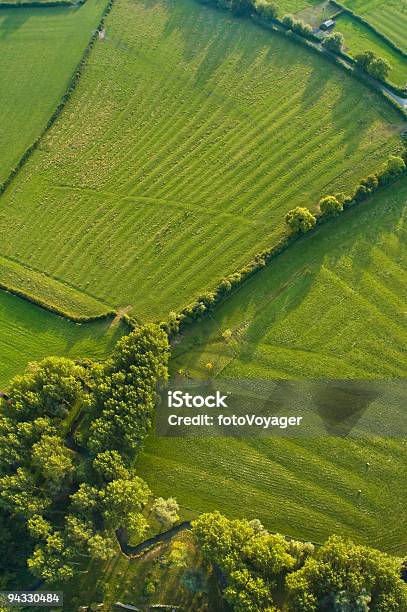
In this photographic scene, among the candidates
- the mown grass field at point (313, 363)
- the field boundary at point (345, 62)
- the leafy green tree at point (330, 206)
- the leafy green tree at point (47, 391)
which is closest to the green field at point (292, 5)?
the field boundary at point (345, 62)

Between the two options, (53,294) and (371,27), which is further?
(371,27)

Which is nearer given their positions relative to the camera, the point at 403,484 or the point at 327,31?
the point at 403,484

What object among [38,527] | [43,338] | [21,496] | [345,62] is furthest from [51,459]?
[345,62]

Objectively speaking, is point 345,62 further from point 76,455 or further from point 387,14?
point 76,455

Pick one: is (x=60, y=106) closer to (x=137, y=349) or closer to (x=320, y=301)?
(x=137, y=349)

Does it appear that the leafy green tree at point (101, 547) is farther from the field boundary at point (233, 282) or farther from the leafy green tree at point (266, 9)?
the leafy green tree at point (266, 9)

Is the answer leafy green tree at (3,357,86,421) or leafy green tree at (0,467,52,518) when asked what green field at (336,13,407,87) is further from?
leafy green tree at (0,467,52,518)

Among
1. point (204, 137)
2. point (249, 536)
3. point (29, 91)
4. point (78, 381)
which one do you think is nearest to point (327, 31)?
point (204, 137)
